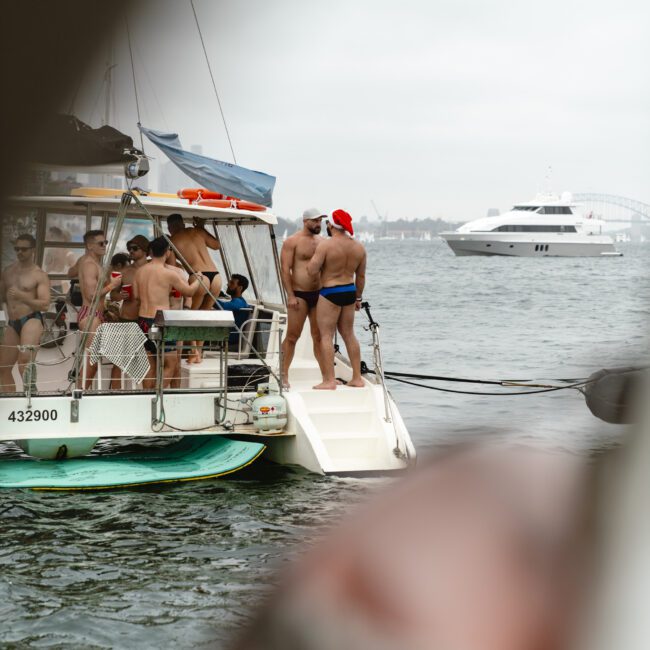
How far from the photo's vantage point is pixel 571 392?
23.3 inches

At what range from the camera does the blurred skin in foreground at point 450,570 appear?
0.96 ft

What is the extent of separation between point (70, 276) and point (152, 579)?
288cm

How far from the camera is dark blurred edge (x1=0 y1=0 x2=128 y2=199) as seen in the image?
0.40 metres

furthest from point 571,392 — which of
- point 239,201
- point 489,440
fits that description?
point 239,201

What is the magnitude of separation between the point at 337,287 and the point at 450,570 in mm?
6858

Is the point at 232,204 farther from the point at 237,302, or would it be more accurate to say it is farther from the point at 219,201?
the point at 237,302

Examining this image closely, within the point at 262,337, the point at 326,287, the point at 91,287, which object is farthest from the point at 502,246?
the point at 91,287

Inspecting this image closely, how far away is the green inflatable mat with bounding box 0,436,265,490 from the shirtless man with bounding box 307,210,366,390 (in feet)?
2.68

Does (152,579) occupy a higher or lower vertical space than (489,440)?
lower

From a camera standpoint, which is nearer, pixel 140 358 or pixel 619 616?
pixel 619 616

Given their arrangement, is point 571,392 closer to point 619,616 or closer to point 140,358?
point 619,616

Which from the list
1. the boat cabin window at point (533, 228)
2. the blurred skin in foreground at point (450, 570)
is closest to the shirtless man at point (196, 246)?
the blurred skin in foreground at point (450, 570)

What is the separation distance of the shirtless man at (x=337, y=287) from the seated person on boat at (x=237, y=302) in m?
1.25

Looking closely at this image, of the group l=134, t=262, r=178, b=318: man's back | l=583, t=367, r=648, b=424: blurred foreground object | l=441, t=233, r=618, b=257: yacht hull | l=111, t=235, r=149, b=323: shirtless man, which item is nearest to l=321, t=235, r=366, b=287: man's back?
l=134, t=262, r=178, b=318: man's back
